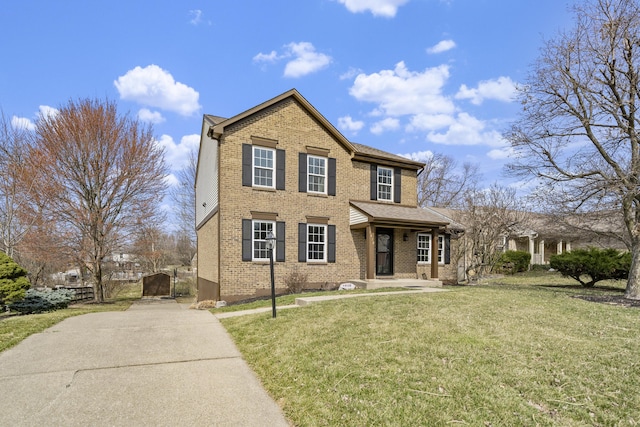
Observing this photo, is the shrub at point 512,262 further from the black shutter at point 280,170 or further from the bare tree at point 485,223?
the black shutter at point 280,170

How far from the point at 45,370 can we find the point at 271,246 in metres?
4.82

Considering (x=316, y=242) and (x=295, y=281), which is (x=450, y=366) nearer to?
(x=295, y=281)

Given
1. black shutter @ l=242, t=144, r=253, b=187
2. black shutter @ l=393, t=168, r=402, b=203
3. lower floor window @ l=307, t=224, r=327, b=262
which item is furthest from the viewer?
black shutter @ l=393, t=168, r=402, b=203

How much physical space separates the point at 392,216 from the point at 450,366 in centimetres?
1085

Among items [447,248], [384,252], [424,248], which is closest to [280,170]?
[384,252]

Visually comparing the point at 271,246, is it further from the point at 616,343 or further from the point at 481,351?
the point at 616,343

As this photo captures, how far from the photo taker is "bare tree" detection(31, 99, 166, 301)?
55.6ft

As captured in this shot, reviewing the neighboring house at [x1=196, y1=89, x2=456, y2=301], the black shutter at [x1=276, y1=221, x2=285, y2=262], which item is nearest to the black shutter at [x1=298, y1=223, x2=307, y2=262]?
the neighboring house at [x1=196, y1=89, x2=456, y2=301]

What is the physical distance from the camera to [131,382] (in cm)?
497

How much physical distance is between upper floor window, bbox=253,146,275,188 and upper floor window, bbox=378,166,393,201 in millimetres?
5419

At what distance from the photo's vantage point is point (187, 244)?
42.3 metres

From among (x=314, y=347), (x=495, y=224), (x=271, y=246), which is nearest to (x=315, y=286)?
(x=271, y=246)

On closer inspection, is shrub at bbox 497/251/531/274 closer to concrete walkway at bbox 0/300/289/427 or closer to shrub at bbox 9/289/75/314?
concrete walkway at bbox 0/300/289/427

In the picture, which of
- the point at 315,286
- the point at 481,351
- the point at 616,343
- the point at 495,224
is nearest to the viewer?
the point at 481,351
